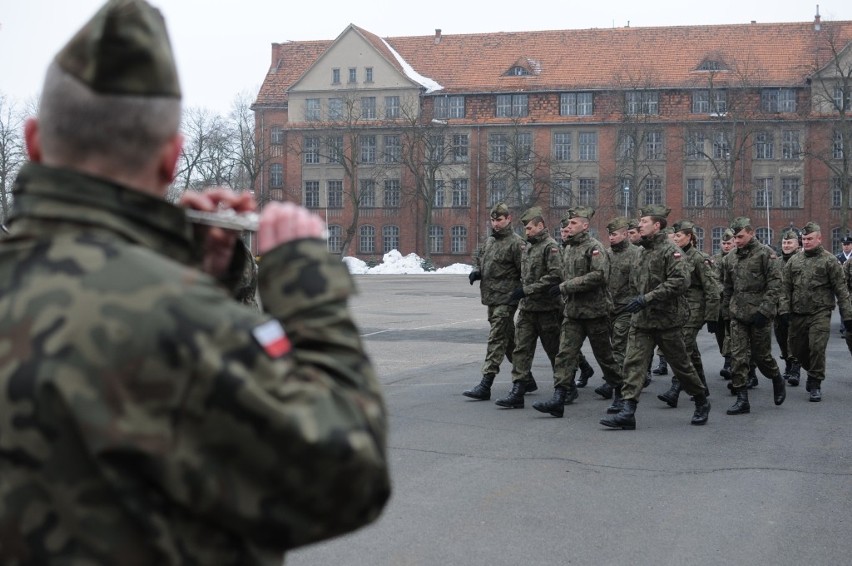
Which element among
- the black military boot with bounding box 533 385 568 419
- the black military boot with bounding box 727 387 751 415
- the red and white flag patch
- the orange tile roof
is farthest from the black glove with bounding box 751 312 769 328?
the orange tile roof

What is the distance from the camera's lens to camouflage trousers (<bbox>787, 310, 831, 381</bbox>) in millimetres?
13242

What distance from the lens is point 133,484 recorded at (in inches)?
66.7

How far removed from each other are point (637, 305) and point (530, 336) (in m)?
1.75

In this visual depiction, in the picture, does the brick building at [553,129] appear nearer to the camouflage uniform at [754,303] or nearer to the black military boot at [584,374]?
the black military boot at [584,374]

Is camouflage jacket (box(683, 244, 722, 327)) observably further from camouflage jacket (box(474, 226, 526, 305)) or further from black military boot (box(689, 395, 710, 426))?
black military boot (box(689, 395, 710, 426))

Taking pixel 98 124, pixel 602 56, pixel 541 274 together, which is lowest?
pixel 541 274

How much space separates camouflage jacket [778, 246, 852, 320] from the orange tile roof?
55.8 meters

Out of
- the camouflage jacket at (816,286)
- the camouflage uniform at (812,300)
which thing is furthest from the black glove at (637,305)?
the camouflage jacket at (816,286)

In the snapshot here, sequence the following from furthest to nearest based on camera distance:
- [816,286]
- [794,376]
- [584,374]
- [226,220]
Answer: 1. [794,376]
2. [584,374]
3. [816,286]
4. [226,220]

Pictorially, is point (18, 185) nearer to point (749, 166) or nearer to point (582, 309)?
point (582, 309)

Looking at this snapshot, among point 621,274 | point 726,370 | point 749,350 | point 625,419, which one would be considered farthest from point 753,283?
point 625,419

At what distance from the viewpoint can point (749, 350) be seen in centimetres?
1270

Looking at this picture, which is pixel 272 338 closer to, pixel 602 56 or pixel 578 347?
pixel 578 347

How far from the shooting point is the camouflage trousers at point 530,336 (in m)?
11.9
